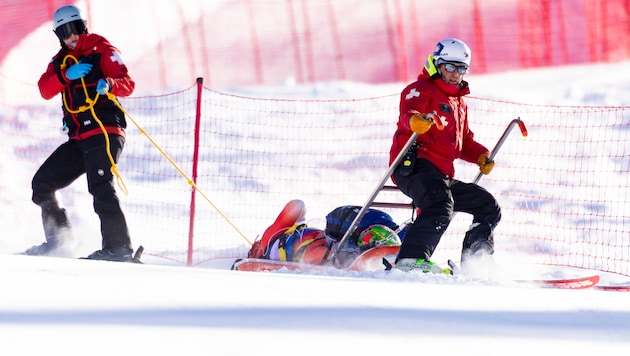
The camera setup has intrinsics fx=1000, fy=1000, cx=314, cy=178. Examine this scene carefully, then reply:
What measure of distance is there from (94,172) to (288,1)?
8728 mm

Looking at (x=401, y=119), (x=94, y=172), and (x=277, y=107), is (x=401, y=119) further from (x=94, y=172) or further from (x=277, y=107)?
(x=277, y=107)

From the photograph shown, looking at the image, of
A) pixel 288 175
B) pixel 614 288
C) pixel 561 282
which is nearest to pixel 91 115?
pixel 561 282

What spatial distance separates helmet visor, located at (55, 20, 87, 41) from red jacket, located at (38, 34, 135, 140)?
5 centimetres

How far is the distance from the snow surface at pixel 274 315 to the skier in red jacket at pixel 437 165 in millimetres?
1389

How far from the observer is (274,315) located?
3535 millimetres

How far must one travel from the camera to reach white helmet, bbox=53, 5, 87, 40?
21.1 feet

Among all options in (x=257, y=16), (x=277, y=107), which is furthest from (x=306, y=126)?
(x=257, y=16)

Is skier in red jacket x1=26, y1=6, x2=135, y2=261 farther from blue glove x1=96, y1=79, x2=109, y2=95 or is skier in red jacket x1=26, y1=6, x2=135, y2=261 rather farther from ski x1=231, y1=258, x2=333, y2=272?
ski x1=231, y1=258, x2=333, y2=272

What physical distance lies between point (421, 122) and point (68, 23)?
2406mm

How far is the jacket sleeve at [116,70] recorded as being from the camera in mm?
6311

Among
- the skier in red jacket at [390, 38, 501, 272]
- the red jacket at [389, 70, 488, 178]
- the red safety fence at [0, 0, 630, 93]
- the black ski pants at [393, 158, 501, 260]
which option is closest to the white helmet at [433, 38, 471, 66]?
the skier in red jacket at [390, 38, 501, 272]

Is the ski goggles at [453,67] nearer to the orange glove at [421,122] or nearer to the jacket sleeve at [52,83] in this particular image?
the orange glove at [421,122]

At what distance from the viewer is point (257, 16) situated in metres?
14.5

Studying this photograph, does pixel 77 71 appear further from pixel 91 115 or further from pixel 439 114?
pixel 439 114
